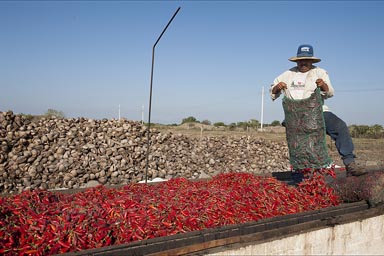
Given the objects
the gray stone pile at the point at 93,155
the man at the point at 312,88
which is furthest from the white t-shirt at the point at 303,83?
the gray stone pile at the point at 93,155

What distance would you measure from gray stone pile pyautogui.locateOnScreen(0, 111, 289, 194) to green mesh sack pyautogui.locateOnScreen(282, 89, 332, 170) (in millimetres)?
6244

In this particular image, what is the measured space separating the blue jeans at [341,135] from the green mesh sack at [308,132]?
330 millimetres

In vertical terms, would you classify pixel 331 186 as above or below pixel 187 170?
above

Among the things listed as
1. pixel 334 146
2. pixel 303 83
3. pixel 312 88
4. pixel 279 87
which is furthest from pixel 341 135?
pixel 334 146

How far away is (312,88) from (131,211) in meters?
3.42

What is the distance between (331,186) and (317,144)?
755 millimetres

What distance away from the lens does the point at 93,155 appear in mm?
A: 11141

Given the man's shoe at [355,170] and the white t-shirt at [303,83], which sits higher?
the white t-shirt at [303,83]

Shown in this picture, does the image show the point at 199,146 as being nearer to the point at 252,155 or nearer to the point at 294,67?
the point at 252,155

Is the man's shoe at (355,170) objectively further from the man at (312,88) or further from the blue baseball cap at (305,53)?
the blue baseball cap at (305,53)

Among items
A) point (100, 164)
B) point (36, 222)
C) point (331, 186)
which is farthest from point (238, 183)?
point (100, 164)

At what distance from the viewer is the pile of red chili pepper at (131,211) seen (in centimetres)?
283

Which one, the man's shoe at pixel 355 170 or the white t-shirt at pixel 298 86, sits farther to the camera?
the white t-shirt at pixel 298 86

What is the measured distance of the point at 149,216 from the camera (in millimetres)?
3330
